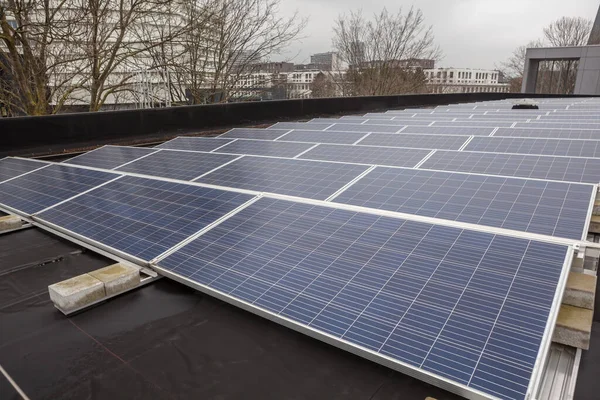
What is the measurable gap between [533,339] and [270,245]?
2612 millimetres

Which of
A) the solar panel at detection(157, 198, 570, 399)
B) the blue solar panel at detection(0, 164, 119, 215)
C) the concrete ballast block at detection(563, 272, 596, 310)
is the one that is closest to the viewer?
the solar panel at detection(157, 198, 570, 399)

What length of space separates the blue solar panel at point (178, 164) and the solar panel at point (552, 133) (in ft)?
25.4

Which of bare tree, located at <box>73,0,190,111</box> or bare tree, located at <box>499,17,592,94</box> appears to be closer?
bare tree, located at <box>73,0,190,111</box>

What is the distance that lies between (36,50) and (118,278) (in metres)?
20.2

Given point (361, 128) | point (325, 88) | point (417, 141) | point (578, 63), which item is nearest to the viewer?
point (417, 141)

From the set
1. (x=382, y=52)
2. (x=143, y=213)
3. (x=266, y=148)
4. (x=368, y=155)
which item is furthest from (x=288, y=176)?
(x=382, y=52)

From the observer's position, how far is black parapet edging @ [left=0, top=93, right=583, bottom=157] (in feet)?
35.3

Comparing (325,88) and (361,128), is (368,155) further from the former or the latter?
(325,88)

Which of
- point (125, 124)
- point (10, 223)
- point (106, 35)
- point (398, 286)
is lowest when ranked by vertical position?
point (10, 223)

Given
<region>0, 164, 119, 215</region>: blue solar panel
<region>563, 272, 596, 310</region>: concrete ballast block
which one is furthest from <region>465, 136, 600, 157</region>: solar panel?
<region>0, 164, 119, 215</region>: blue solar panel

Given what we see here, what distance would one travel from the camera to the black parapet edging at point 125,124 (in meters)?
10.8

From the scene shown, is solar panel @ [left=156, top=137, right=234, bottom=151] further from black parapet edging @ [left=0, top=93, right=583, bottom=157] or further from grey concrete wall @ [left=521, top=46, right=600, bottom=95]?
grey concrete wall @ [left=521, top=46, right=600, bottom=95]

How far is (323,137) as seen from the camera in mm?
12195

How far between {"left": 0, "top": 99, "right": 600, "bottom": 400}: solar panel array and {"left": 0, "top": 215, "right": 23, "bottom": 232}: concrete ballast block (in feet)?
0.76
